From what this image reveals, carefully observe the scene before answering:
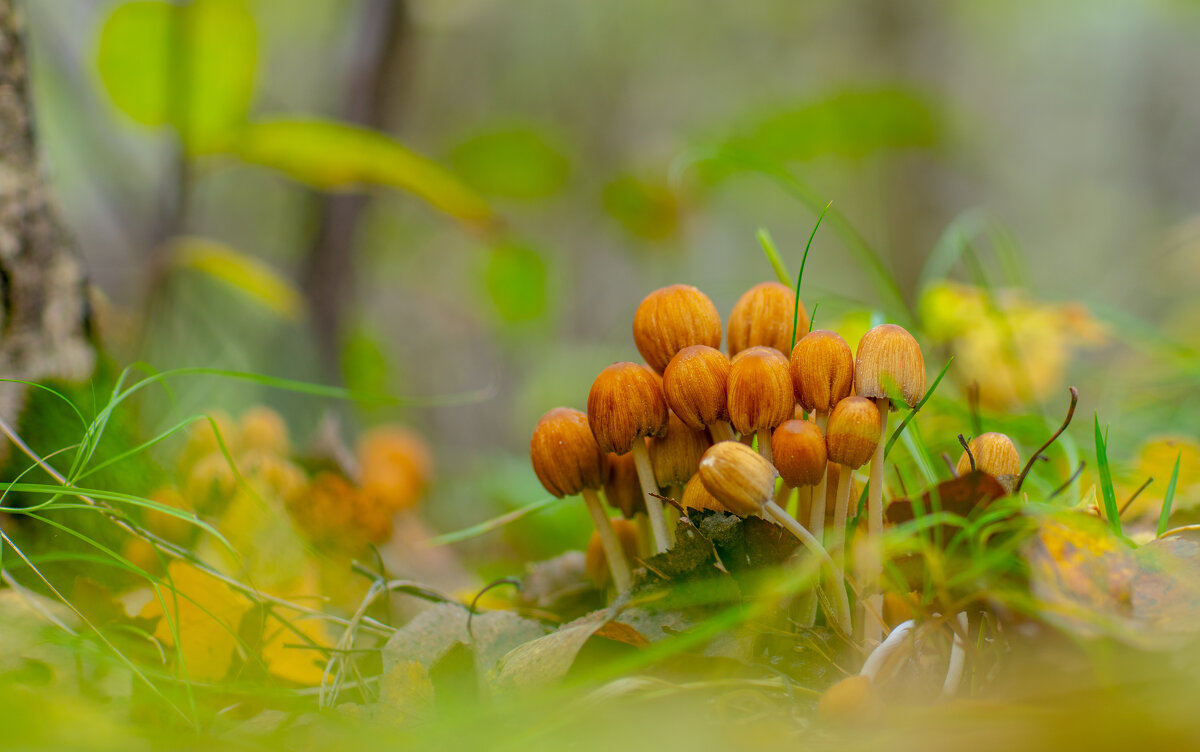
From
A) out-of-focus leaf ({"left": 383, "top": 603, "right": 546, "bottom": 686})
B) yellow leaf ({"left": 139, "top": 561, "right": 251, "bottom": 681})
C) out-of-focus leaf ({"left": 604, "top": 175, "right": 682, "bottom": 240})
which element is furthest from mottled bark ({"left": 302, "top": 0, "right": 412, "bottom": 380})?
out-of-focus leaf ({"left": 383, "top": 603, "right": 546, "bottom": 686})

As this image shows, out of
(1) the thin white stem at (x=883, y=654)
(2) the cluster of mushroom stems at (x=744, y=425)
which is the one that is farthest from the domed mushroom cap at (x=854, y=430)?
(1) the thin white stem at (x=883, y=654)

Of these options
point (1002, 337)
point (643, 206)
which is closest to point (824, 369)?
point (1002, 337)

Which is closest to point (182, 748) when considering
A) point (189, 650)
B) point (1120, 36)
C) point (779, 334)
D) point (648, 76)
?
point (189, 650)

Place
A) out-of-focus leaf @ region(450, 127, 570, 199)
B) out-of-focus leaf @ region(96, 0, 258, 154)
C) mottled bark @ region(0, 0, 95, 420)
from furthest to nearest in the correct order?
out-of-focus leaf @ region(450, 127, 570, 199), out-of-focus leaf @ region(96, 0, 258, 154), mottled bark @ region(0, 0, 95, 420)

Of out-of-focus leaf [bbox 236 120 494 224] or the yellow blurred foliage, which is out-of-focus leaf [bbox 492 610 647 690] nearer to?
the yellow blurred foliage

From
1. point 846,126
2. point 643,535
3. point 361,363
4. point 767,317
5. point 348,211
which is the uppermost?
point 846,126

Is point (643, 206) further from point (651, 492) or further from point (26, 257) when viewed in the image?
point (651, 492)
